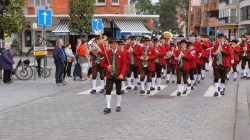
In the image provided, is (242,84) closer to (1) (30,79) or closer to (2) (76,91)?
(2) (76,91)

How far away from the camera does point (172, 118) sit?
10.5 m

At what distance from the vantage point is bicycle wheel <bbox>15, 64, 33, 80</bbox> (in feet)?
65.9

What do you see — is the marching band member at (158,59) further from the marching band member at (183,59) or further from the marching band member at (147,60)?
the marching band member at (183,59)

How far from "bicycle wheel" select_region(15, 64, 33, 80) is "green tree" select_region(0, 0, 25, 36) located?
3118 mm

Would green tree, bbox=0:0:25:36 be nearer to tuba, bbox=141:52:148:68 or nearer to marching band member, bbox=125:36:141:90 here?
marching band member, bbox=125:36:141:90

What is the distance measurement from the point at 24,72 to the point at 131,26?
780 inches

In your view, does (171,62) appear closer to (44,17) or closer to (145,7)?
(44,17)

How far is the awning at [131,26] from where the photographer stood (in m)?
38.2

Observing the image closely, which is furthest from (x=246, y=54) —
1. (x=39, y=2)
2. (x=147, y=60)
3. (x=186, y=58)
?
(x=39, y=2)

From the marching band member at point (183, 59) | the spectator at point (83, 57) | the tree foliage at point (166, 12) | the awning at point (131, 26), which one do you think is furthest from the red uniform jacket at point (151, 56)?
the tree foliage at point (166, 12)

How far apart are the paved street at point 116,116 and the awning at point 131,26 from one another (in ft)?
73.2

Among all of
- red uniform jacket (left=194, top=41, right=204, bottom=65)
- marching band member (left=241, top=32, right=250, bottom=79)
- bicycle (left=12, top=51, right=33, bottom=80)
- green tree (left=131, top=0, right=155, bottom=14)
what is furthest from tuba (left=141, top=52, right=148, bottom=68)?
green tree (left=131, top=0, right=155, bottom=14)

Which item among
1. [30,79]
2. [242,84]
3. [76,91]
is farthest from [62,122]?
[30,79]

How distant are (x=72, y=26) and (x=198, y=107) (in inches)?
841
